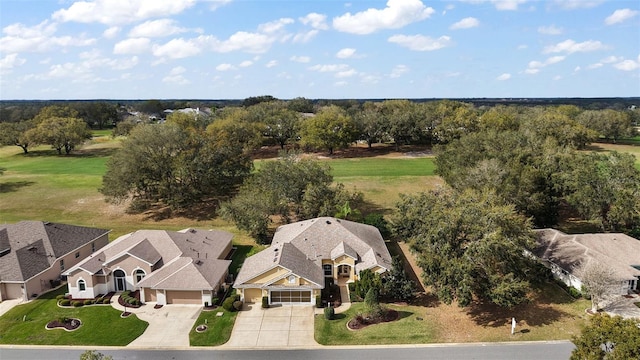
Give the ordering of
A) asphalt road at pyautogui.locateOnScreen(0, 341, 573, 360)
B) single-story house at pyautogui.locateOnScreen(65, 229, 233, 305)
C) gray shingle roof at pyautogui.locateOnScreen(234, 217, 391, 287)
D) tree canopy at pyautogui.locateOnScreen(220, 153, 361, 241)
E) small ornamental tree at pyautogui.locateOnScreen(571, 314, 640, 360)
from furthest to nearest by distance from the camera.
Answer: tree canopy at pyautogui.locateOnScreen(220, 153, 361, 241)
gray shingle roof at pyautogui.locateOnScreen(234, 217, 391, 287)
single-story house at pyautogui.locateOnScreen(65, 229, 233, 305)
asphalt road at pyautogui.locateOnScreen(0, 341, 573, 360)
small ornamental tree at pyautogui.locateOnScreen(571, 314, 640, 360)

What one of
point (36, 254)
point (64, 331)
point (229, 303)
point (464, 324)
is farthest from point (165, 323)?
point (464, 324)

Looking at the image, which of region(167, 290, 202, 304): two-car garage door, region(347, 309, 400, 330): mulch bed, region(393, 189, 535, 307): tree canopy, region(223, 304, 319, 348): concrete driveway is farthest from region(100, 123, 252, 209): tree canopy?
region(347, 309, 400, 330): mulch bed

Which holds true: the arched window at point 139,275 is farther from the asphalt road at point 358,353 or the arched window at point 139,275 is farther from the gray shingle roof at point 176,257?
the asphalt road at point 358,353

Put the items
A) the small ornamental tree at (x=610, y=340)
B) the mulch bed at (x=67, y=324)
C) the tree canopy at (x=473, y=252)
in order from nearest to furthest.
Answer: the small ornamental tree at (x=610, y=340) → the tree canopy at (x=473, y=252) → the mulch bed at (x=67, y=324)

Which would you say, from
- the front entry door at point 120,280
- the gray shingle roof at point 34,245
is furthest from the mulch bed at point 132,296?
the gray shingle roof at point 34,245

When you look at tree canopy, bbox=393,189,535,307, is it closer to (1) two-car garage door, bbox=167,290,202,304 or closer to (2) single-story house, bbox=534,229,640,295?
(2) single-story house, bbox=534,229,640,295

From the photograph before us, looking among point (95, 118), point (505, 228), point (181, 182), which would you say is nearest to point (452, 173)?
point (505, 228)

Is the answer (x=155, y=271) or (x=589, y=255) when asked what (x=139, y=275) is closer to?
(x=155, y=271)
